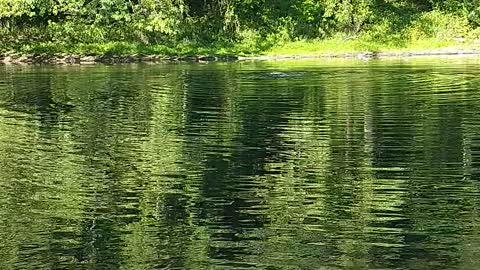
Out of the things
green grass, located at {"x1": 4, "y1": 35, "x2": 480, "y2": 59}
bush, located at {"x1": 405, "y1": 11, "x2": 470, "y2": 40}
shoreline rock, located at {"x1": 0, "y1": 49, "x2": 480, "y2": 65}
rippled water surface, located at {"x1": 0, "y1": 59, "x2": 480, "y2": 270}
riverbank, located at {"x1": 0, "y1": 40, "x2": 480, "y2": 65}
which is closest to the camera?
rippled water surface, located at {"x1": 0, "y1": 59, "x2": 480, "y2": 270}

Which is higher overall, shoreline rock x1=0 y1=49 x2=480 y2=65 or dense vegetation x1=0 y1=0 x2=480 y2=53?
dense vegetation x1=0 y1=0 x2=480 y2=53

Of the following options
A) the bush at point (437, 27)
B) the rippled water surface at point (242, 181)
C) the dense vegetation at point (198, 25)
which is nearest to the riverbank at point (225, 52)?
the dense vegetation at point (198, 25)

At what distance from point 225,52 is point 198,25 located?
4849mm

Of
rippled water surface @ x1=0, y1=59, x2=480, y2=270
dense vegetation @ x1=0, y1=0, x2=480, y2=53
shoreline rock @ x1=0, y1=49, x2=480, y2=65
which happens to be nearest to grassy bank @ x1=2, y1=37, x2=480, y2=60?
dense vegetation @ x1=0, y1=0, x2=480, y2=53

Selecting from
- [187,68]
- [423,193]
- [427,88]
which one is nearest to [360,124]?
[423,193]

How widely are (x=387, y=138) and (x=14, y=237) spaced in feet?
34.0

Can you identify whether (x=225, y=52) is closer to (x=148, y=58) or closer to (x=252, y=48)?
(x=252, y=48)

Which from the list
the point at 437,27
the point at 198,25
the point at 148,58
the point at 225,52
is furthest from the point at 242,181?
the point at 437,27

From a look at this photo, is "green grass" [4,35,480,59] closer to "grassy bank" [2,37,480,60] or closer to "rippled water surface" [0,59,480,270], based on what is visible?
"grassy bank" [2,37,480,60]

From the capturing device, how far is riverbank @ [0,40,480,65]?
55.6m

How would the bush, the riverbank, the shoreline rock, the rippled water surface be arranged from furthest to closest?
the bush < the riverbank < the shoreline rock < the rippled water surface

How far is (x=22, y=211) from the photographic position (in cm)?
1212

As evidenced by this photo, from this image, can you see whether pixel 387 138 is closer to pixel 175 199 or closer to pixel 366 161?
pixel 366 161

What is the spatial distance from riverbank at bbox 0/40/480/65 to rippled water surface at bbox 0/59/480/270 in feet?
86.3
